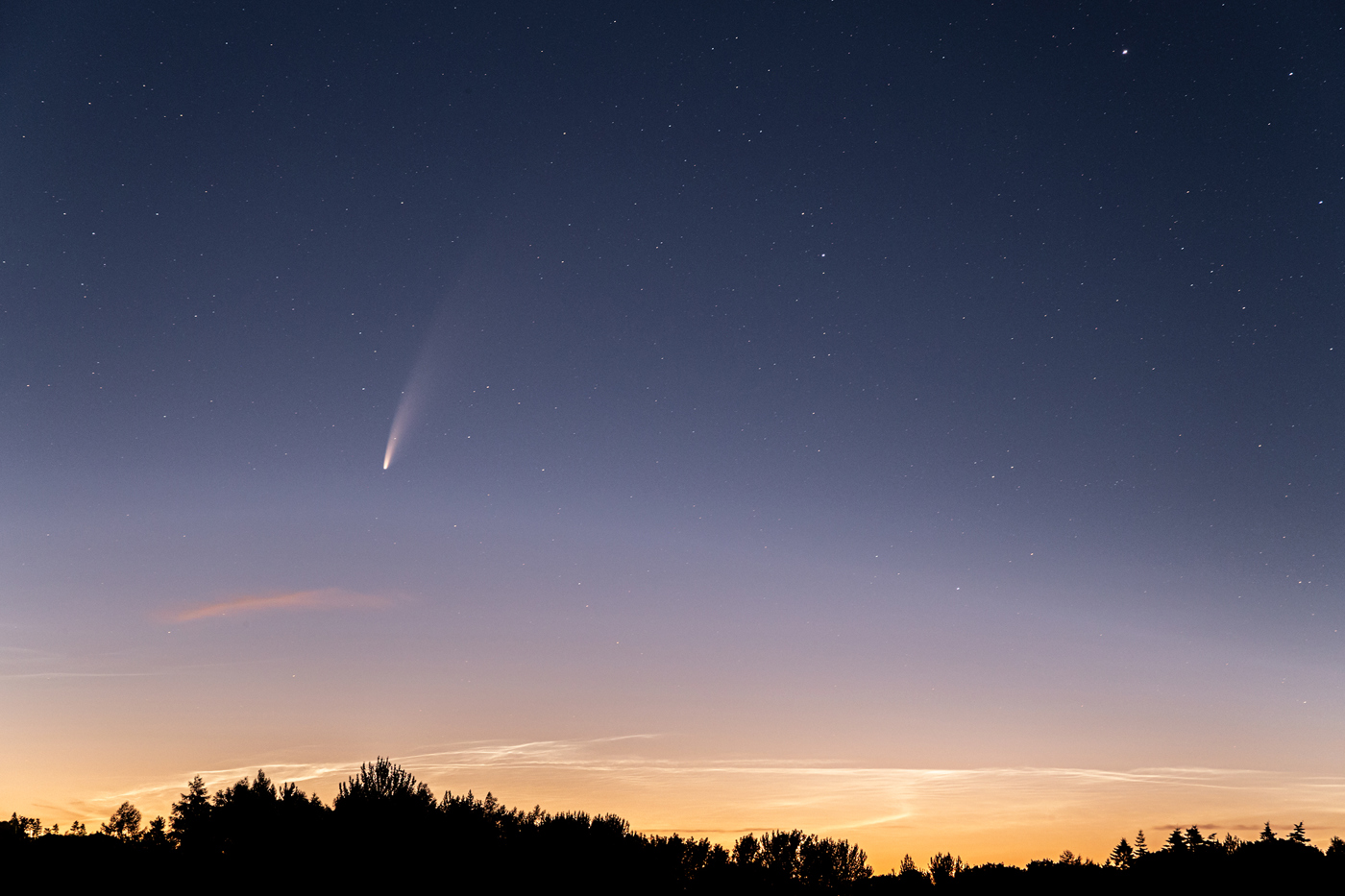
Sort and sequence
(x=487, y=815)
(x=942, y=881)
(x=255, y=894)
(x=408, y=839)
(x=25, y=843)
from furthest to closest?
(x=942, y=881)
(x=487, y=815)
(x=25, y=843)
(x=408, y=839)
(x=255, y=894)

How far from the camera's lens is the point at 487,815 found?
6544 centimetres

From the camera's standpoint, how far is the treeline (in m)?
51.9

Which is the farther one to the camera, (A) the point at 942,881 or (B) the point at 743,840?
Answer: (A) the point at 942,881

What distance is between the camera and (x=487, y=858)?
58.4 m

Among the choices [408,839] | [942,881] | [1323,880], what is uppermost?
[408,839]

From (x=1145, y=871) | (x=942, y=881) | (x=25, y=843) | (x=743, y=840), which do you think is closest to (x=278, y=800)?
(x=25, y=843)

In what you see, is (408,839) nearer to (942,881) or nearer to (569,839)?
(569,839)

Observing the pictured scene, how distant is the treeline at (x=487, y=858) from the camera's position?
5194cm

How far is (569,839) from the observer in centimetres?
6781

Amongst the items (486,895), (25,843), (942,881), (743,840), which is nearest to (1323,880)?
(942,881)

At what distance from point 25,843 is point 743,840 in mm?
63706

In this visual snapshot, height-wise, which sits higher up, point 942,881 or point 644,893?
Result: point 644,893

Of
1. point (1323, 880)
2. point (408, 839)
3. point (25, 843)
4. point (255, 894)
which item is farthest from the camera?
point (1323, 880)

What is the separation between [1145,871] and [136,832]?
116403 mm
